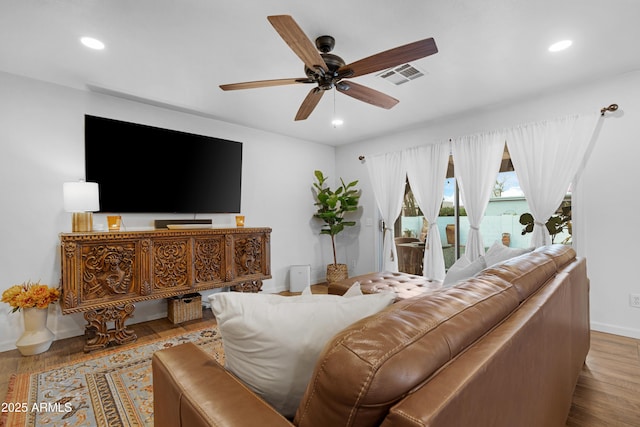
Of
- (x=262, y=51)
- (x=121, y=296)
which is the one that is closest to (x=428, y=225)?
(x=262, y=51)

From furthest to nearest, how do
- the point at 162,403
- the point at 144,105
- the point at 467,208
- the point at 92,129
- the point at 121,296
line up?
the point at 467,208 → the point at 144,105 → the point at 92,129 → the point at 121,296 → the point at 162,403

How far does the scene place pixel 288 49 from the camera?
2295mm

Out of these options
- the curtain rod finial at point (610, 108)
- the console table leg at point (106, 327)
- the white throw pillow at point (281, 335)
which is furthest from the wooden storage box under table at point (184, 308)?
the curtain rod finial at point (610, 108)

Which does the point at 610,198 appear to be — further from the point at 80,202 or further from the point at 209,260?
the point at 80,202

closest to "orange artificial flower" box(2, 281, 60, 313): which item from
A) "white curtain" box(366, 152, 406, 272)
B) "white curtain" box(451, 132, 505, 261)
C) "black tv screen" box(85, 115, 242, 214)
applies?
"black tv screen" box(85, 115, 242, 214)

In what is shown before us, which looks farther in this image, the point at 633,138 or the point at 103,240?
the point at 633,138

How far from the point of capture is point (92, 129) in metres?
2.98


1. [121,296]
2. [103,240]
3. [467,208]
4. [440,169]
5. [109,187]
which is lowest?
[121,296]

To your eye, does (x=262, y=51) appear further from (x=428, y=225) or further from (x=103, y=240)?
(x=428, y=225)

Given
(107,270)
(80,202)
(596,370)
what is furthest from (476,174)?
(80,202)

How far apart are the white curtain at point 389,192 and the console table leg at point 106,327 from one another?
338 cm

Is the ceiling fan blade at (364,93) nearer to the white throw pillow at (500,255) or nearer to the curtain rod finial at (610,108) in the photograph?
the white throw pillow at (500,255)

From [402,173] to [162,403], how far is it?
411cm

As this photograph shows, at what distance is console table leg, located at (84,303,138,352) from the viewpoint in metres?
2.59
